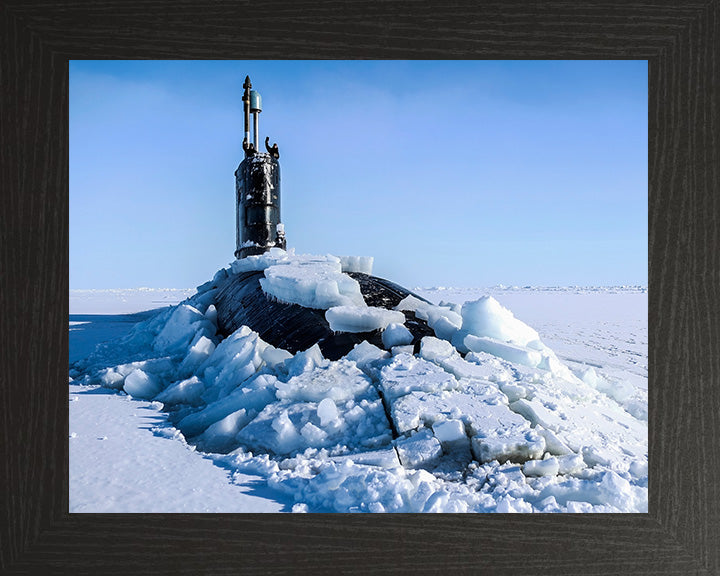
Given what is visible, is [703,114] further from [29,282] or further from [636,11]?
[29,282]

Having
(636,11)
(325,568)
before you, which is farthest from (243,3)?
(325,568)

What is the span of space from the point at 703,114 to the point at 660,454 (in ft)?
4.84

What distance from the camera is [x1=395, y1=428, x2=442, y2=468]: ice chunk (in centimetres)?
258

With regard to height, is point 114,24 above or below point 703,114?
above

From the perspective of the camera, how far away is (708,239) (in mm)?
2629

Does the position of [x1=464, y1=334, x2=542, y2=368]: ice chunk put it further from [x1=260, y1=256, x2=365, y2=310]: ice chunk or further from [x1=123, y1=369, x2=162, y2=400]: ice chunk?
[x1=123, y1=369, x2=162, y2=400]: ice chunk

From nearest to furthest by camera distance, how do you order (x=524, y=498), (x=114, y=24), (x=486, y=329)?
(x=524, y=498) < (x=114, y=24) < (x=486, y=329)

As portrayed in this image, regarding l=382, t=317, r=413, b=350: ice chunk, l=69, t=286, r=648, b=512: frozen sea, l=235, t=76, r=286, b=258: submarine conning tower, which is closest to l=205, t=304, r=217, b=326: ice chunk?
l=69, t=286, r=648, b=512: frozen sea

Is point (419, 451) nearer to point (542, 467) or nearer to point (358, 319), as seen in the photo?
point (542, 467)

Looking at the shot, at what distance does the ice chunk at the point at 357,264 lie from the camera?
5637mm

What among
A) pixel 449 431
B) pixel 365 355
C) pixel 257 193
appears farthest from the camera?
pixel 257 193

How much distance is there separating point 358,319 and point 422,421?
3.84ft

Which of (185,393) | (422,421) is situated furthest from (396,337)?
(185,393)

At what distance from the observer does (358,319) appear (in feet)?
12.4
